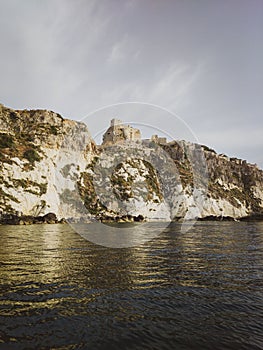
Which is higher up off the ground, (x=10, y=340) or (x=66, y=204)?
(x=66, y=204)

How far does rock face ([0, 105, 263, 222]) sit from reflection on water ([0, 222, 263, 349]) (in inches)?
2511

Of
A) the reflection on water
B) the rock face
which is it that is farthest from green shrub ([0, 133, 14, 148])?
the reflection on water

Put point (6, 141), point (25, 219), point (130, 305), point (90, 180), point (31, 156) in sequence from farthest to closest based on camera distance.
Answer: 1. point (90, 180)
2. point (6, 141)
3. point (31, 156)
4. point (25, 219)
5. point (130, 305)

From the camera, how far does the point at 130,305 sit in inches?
416

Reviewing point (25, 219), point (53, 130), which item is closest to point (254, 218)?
point (53, 130)

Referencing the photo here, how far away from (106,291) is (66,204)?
85.2 meters

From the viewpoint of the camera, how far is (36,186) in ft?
279

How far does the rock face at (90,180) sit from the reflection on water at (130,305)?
63.8m

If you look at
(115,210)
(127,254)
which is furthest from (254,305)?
(115,210)

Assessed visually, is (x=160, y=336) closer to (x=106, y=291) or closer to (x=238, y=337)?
(x=238, y=337)

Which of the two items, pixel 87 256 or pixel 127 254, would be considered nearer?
pixel 87 256

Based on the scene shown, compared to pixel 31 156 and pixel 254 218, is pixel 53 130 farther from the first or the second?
pixel 254 218

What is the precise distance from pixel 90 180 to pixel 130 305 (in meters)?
107

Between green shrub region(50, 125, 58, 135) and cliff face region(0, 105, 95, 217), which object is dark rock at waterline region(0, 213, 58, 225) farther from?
green shrub region(50, 125, 58, 135)
